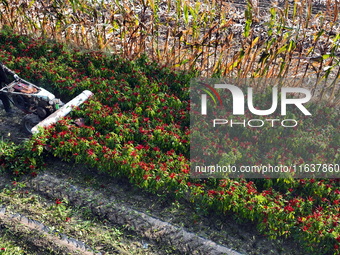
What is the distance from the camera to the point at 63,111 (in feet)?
30.8

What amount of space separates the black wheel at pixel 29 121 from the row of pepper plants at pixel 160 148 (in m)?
0.59

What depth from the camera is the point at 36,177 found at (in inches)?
328

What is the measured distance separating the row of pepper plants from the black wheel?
0.59 m

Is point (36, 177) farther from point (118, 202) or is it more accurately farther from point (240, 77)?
point (240, 77)

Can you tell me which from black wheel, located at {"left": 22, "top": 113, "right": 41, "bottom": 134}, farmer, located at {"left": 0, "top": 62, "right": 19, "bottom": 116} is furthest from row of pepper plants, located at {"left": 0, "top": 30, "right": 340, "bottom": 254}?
farmer, located at {"left": 0, "top": 62, "right": 19, "bottom": 116}

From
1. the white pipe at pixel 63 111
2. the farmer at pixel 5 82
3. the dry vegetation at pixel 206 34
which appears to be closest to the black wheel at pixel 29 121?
the white pipe at pixel 63 111

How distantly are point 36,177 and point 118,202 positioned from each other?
6.06 ft

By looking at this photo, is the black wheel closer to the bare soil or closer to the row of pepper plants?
the row of pepper plants

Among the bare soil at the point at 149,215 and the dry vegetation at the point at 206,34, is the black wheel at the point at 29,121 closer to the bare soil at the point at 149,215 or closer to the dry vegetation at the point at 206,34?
the bare soil at the point at 149,215

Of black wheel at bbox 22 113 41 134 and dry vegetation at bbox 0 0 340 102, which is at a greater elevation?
dry vegetation at bbox 0 0 340 102

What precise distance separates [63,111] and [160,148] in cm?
246

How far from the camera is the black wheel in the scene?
9375 mm

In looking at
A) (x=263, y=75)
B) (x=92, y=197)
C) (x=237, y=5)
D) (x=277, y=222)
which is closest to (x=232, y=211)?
(x=277, y=222)

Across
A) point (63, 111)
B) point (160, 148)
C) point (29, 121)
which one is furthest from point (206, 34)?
point (29, 121)
